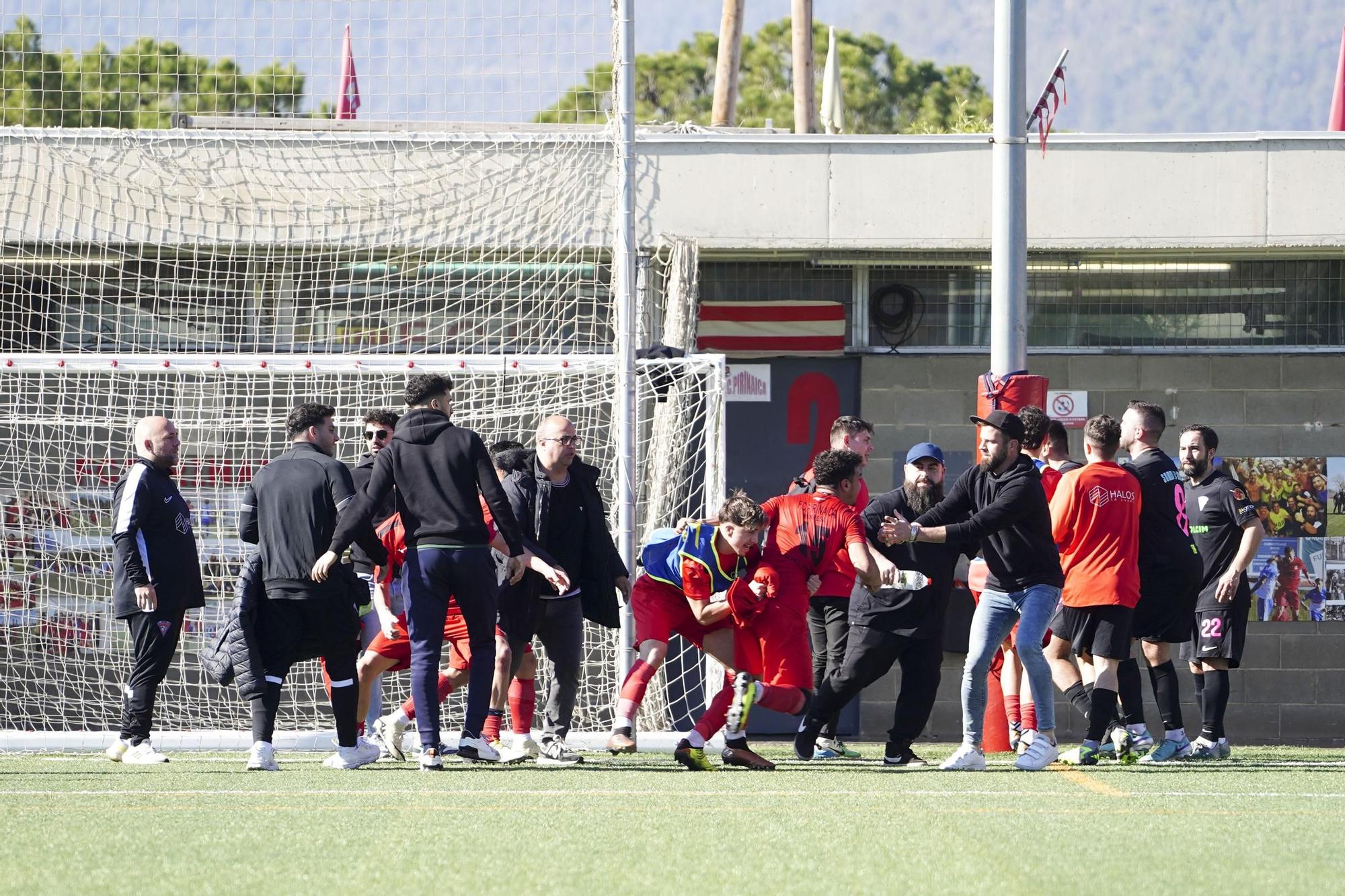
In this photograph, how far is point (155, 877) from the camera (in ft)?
16.9

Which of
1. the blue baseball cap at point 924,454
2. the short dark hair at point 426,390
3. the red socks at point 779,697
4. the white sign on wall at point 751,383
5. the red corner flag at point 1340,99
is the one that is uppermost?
the red corner flag at point 1340,99

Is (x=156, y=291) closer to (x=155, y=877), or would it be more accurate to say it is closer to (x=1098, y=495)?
(x=1098, y=495)

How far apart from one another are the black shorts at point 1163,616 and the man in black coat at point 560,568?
9.52 ft

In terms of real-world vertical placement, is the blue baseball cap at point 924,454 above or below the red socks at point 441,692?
above

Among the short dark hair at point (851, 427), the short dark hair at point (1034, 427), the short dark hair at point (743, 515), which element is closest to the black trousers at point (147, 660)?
the short dark hair at point (743, 515)

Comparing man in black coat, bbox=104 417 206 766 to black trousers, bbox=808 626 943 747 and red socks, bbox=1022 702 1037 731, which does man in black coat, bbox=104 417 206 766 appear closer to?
black trousers, bbox=808 626 943 747

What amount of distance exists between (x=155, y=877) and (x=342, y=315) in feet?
26.4

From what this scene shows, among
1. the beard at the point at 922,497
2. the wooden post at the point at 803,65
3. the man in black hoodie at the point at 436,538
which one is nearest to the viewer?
the man in black hoodie at the point at 436,538

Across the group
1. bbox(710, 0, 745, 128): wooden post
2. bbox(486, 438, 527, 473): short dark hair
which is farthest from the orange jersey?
bbox(710, 0, 745, 128): wooden post

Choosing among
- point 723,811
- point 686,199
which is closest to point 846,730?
point 686,199

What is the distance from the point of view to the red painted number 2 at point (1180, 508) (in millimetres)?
9594

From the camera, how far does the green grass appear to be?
5137 millimetres

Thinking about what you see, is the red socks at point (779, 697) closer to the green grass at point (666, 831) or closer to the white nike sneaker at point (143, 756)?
the green grass at point (666, 831)

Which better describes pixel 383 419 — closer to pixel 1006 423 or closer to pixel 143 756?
pixel 143 756
